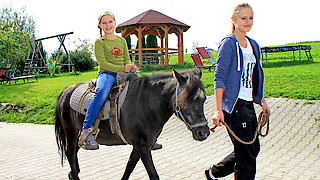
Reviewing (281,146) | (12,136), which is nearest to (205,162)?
(281,146)

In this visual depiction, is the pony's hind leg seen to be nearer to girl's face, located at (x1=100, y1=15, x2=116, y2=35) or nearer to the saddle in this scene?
the saddle

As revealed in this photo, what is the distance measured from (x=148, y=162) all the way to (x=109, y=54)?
148cm

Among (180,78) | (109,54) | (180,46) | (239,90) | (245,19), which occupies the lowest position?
(239,90)

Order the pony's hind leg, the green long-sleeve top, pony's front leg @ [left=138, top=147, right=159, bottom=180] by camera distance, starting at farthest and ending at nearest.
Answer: the pony's hind leg
the green long-sleeve top
pony's front leg @ [left=138, top=147, right=159, bottom=180]

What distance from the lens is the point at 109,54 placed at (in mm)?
3807

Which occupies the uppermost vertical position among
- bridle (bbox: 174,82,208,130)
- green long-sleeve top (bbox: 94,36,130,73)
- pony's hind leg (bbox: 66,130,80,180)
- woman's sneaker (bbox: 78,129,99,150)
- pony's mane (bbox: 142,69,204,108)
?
green long-sleeve top (bbox: 94,36,130,73)

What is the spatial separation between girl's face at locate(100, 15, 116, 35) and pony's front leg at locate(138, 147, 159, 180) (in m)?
1.59

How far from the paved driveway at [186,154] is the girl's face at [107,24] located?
7.84 feet

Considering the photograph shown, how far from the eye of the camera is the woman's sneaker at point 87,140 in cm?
361

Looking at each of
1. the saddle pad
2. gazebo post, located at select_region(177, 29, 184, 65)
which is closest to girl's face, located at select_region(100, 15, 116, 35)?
the saddle pad

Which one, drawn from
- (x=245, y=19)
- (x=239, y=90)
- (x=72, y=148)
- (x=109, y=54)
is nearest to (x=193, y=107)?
(x=239, y=90)

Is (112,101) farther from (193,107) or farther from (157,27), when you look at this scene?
(157,27)

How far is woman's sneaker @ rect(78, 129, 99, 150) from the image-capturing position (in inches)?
142

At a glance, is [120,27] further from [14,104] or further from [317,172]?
[317,172]
